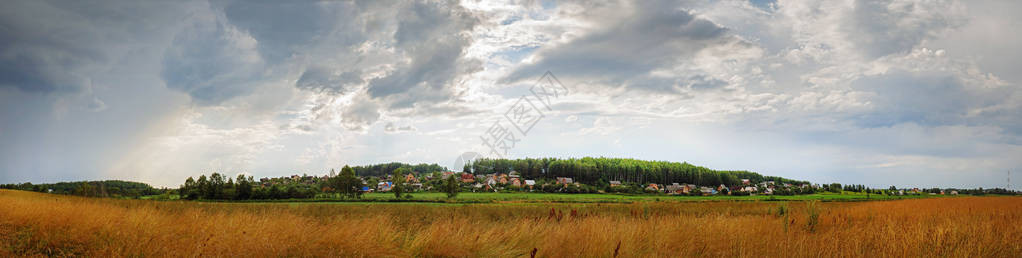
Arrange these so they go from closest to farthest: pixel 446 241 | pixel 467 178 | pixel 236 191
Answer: pixel 446 241
pixel 236 191
pixel 467 178

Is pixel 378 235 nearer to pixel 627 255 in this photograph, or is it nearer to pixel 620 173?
pixel 627 255

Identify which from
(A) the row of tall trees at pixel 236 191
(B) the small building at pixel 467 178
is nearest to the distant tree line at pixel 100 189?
(A) the row of tall trees at pixel 236 191

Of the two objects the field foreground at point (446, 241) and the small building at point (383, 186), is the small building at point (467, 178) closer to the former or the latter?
the small building at point (383, 186)

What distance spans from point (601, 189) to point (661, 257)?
10748 cm

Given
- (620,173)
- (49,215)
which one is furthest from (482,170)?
(49,215)

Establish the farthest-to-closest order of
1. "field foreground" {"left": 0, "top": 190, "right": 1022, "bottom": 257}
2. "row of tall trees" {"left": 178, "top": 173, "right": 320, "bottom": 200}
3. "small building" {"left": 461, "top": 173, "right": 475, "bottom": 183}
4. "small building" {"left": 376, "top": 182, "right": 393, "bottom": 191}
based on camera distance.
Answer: "small building" {"left": 461, "top": 173, "right": 475, "bottom": 183}
"small building" {"left": 376, "top": 182, "right": 393, "bottom": 191}
"row of tall trees" {"left": 178, "top": 173, "right": 320, "bottom": 200}
"field foreground" {"left": 0, "top": 190, "right": 1022, "bottom": 257}

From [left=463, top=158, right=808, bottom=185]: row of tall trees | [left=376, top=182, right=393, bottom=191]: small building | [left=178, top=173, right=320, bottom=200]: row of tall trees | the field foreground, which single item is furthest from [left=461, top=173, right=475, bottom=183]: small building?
the field foreground

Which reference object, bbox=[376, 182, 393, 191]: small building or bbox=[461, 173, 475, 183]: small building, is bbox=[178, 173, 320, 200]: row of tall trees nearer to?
bbox=[376, 182, 393, 191]: small building

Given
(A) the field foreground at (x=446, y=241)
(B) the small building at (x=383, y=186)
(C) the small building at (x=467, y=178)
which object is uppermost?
(A) the field foreground at (x=446, y=241)

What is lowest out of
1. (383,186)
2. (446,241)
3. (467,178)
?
(383,186)

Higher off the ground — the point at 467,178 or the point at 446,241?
the point at 446,241

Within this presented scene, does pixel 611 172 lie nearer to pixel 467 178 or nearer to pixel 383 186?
pixel 467 178

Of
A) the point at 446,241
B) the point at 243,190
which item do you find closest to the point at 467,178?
the point at 243,190

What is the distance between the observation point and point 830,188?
12738 cm
